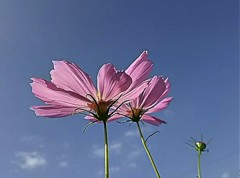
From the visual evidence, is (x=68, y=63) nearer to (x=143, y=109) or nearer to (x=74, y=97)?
(x=74, y=97)

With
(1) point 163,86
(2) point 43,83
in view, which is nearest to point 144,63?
(1) point 163,86

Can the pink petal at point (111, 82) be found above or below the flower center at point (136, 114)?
below

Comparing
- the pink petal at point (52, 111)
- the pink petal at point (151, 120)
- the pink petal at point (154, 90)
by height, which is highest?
the pink petal at point (151, 120)

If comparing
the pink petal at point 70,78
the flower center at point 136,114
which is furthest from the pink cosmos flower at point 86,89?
the flower center at point 136,114

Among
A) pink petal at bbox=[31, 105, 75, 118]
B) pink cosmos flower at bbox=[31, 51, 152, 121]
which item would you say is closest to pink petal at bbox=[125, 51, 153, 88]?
pink cosmos flower at bbox=[31, 51, 152, 121]

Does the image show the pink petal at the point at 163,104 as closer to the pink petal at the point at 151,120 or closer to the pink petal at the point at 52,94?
the pink petal at the point at 151,120

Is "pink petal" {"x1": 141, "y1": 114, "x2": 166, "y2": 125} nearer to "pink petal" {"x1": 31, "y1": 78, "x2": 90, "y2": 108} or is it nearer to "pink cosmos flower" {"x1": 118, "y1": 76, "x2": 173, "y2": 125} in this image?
"pink cosmos flower" {"x1": 118, "y1": 76, "x2": 173, "y2": 125}

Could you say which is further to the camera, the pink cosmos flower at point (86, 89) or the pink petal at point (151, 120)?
the pink petal at point (151, 120)
